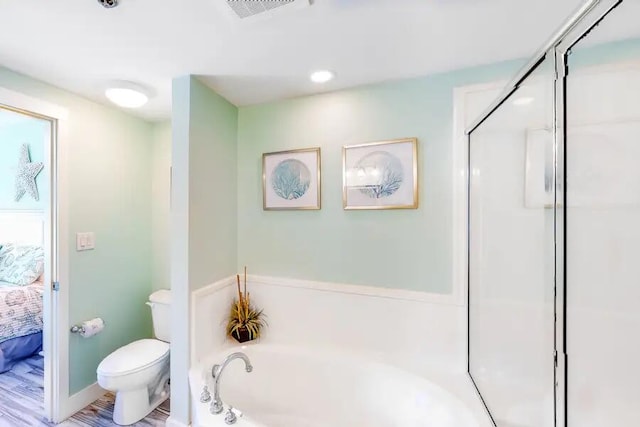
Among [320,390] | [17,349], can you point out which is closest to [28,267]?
[17,349]

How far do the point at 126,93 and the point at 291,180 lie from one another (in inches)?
45.9

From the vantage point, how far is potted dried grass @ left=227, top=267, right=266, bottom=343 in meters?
2.02

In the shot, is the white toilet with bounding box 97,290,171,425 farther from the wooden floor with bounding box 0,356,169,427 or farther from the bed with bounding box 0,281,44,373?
the bed with bounding box 0,281,44,373

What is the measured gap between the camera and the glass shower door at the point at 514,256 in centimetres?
114

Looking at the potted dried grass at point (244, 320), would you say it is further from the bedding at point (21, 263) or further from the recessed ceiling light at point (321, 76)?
the bedding at point (21, 263)

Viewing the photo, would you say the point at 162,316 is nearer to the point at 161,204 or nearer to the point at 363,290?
the point at 161,204

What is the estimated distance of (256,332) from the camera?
6.76ft

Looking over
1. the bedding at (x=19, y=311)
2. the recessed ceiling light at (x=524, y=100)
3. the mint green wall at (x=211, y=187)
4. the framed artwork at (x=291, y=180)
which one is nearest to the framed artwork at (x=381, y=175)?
the framed artwork at (x=291, y=180)

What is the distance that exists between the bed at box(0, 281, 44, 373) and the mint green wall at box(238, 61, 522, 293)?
209cm

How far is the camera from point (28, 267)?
2820 millimetres

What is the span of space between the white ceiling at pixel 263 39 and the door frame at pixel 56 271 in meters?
0.42

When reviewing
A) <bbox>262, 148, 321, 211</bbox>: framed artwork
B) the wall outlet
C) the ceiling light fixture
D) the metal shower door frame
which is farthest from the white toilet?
the metal shower door frame

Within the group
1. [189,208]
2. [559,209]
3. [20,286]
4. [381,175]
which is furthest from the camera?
[20,286]

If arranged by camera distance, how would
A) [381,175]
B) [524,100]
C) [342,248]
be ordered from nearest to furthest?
[524,100], [381,175], [342,248]
